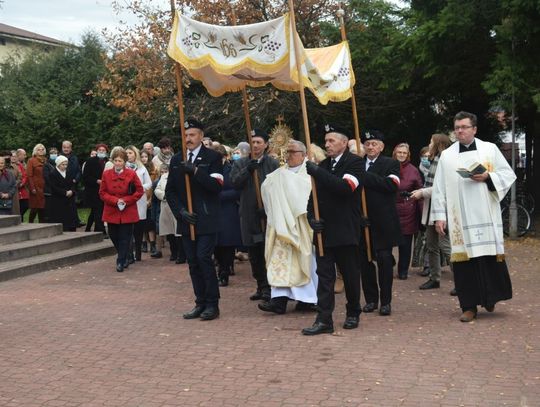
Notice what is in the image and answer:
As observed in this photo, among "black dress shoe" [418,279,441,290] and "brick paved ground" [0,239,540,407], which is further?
"black dress shoe" [418,279,441,290]

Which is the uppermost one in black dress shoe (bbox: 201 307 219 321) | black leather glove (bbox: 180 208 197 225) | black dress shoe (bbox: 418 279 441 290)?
black leather glove (bbox: 180 208 197 225)

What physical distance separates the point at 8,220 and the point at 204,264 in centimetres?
727

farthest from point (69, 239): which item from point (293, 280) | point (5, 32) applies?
point (5, 32)

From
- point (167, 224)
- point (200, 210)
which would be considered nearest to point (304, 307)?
point (200, 210)

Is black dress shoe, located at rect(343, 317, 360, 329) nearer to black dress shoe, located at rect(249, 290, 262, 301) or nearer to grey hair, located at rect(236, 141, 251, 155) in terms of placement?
black dress shoe, located at rect(249, 290, 262, 301)

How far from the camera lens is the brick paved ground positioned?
19.9 feet

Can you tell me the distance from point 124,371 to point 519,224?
43.6 ft

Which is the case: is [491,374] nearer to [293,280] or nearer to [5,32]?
[293,280]

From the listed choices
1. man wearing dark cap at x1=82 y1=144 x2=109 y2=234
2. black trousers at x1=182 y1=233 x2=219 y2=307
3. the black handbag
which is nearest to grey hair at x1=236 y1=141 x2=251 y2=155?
black trousers at x1=182 y1=233 x2=219 y2=307

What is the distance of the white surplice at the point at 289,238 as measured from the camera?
9.23 metres

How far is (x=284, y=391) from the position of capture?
615 centimetres

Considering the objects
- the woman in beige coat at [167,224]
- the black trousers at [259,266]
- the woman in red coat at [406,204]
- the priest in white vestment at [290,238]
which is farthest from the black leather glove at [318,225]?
the woman in beige coat at [167,224]

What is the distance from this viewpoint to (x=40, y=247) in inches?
547

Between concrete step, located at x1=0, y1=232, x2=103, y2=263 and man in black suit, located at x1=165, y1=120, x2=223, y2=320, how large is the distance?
199 inches
